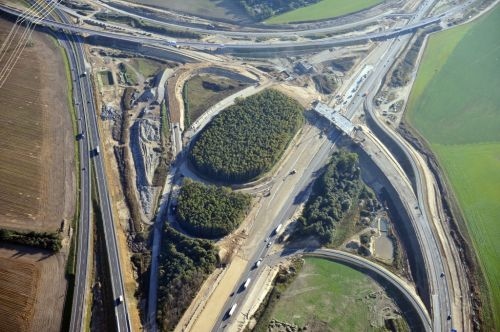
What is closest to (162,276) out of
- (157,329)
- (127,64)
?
(157,329)

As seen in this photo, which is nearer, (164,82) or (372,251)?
(372,251)

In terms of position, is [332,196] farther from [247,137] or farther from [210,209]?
[210,209]

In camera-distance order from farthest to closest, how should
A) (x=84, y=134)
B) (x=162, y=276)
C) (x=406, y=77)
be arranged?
1. (x=406, y=77)
2. (x=84, y=134)
3. (x=162, y=276)

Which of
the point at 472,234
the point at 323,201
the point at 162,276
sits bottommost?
the point at 162,276

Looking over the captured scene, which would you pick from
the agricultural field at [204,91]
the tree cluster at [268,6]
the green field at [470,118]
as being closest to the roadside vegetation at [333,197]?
the green field at [470,118]

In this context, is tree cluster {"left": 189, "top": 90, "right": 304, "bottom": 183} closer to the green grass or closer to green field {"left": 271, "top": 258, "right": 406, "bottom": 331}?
green field {"left": 271, "top": 258, "right": 406, "bottom": 331}

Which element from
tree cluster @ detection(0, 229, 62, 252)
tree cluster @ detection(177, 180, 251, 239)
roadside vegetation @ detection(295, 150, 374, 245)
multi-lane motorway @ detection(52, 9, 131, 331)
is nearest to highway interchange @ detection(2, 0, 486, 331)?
multi-lane motorway @ detection(52, 9, 131, 331)

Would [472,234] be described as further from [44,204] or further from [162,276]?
[44,204]
